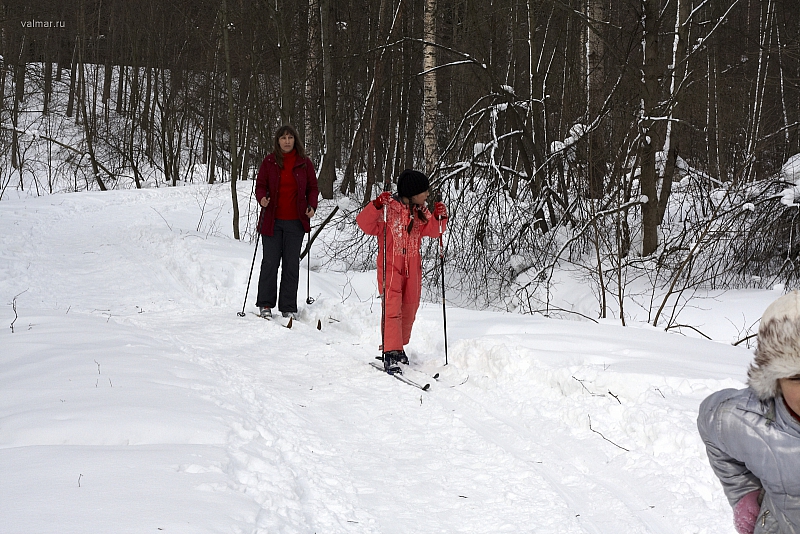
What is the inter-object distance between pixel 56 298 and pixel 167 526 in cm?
707

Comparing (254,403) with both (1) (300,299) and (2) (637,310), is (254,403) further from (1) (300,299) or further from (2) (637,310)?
(2) (637,310)

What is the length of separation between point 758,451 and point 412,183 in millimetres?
4412

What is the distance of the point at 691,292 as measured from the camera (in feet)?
33.5

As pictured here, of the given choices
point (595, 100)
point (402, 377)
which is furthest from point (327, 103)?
point (402, 377)

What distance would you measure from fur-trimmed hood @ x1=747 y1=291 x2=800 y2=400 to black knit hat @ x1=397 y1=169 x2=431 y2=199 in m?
4.29

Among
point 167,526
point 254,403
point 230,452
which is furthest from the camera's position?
point 254,403

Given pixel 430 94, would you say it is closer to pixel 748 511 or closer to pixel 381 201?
pixel 381 201

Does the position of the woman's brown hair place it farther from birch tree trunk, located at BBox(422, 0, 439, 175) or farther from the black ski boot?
birch tree trunk, located at BBox(422, 0, 439, 175)

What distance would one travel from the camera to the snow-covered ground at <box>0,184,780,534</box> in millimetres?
3227

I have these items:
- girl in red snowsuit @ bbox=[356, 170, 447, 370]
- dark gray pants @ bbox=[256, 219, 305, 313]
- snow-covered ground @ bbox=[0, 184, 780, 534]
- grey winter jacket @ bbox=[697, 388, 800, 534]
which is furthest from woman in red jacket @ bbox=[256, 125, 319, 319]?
grey winter jacket @ bbox=[697, 388, 800, 534]

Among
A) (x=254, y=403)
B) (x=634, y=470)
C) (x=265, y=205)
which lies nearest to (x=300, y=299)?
(x=265, y=205)

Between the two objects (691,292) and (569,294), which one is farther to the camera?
(569,294)

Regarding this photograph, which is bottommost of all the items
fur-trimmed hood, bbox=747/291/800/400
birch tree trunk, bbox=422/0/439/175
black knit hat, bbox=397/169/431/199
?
fur-trimmed hood, bbox=747/291/800/400

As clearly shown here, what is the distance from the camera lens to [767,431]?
2.04 metres
